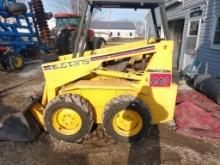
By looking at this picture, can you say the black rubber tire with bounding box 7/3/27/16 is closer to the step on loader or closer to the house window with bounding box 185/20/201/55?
the house window with bounding box 185/20/201/55

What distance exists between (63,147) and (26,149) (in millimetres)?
569

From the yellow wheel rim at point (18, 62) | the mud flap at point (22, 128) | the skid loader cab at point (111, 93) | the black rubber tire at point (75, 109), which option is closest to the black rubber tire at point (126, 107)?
the skid loader cab at point (111, 93)

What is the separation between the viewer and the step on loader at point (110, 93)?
407 cm

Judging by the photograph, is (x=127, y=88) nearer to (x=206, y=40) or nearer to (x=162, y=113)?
(x=162, y=113)

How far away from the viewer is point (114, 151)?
13.2 ft

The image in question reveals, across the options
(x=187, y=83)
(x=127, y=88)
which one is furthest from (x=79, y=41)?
(x=187, y=83)

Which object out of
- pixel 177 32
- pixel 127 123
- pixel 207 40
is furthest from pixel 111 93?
pixel 177 32

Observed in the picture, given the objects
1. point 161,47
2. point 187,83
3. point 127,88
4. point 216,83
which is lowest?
point 187,83

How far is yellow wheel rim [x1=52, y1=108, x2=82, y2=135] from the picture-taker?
4156mm

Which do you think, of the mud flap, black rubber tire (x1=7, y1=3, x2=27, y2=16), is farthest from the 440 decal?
black rubber tire (x1=7, y1=3, x2=27, y2=16)

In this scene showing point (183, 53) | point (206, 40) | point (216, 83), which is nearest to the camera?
point (216, 83)

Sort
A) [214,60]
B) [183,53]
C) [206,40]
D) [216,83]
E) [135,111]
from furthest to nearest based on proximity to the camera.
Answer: [183,53] < [206,40] < [214,60] < [216,83] < [135,111]

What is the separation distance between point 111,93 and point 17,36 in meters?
9.05

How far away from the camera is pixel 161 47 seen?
406 centimetres
